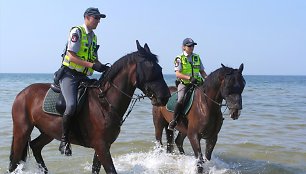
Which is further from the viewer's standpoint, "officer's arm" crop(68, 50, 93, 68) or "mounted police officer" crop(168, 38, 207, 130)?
"mounted police officer" crop(168, 38, 207, 130)

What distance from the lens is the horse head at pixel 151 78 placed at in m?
4.98

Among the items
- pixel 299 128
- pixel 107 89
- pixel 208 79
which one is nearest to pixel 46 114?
pixel 107 89

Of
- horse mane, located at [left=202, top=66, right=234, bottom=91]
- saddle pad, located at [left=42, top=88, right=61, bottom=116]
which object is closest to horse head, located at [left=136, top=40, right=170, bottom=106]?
saddle pad, located at [left=42, top=88, right=61, bottom=116]

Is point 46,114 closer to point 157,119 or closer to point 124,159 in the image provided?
point 124,159

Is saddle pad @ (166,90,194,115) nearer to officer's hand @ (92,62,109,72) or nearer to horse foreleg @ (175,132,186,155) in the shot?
horse foreleg @ (175,132,186,155)

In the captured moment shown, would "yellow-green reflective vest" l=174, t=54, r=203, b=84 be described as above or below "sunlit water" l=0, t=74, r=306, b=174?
above

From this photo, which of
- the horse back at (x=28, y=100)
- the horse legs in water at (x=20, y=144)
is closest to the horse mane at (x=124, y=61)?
the horse back at (x=28, y=100)

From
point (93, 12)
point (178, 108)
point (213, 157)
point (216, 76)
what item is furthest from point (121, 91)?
point (213, 157)

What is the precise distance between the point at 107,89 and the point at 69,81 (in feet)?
1.89

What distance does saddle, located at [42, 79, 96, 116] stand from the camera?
5637 mm

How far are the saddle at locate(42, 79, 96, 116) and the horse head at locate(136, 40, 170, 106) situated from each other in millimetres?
900

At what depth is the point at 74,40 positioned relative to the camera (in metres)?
5.54

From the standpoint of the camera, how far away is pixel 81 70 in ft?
19.3

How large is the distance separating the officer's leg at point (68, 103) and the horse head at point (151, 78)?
0.96 metres
